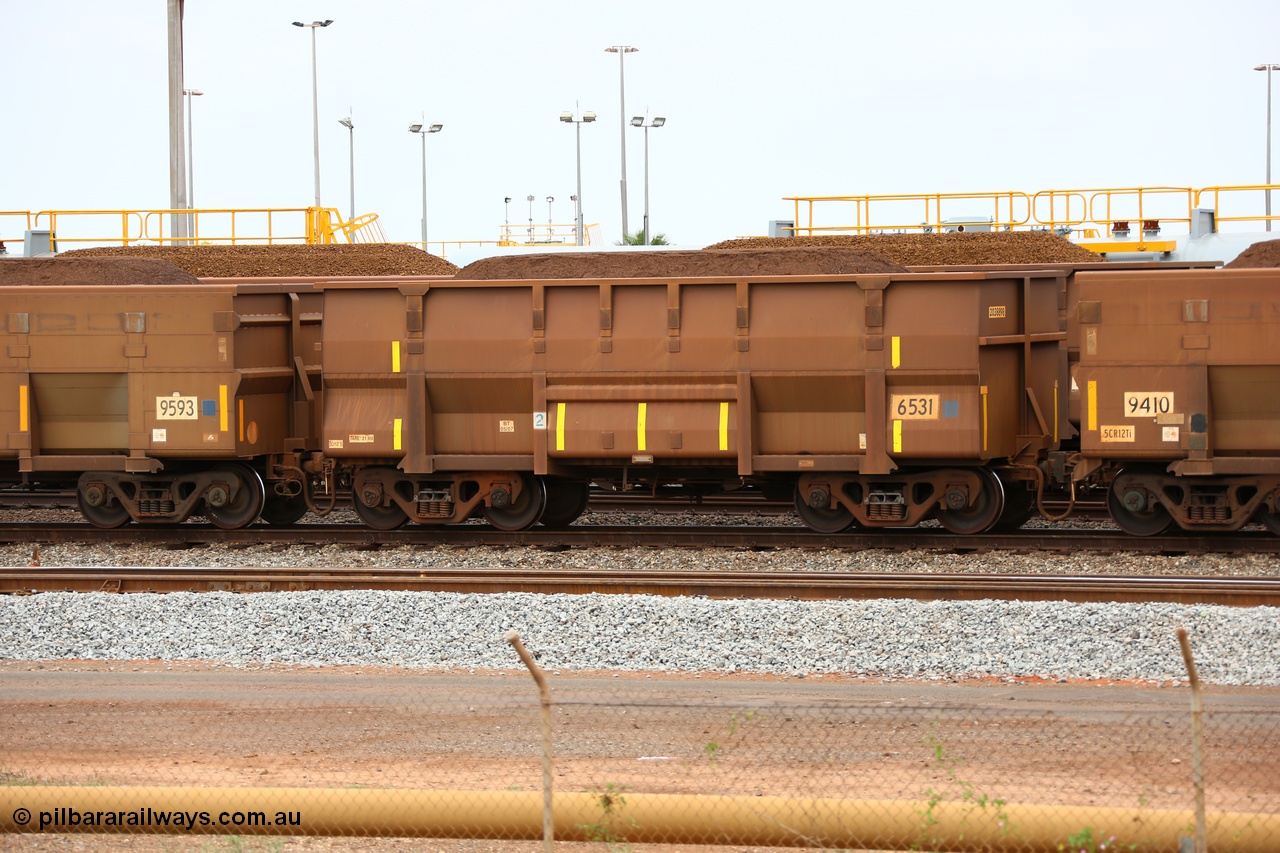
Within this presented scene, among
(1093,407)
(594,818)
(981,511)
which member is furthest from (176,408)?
(594,818)

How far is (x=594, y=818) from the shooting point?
4844 mm

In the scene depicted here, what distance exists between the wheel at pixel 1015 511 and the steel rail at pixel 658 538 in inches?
8.5

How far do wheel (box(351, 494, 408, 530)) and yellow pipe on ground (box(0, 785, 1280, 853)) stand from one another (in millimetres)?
9836

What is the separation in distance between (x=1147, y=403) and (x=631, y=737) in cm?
779

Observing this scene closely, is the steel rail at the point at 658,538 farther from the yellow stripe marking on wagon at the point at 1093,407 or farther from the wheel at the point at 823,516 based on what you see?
the yellow stripe marking on wagon at the point at 1093,407

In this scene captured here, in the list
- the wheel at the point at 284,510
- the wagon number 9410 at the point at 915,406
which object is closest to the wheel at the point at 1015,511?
the wagon number 9410 at the point at 915,406

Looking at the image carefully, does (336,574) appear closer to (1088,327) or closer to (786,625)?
(786,625)

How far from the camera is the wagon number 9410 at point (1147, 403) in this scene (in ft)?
42.8

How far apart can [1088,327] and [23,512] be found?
43.6ft

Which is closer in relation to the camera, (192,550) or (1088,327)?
(1088,327)

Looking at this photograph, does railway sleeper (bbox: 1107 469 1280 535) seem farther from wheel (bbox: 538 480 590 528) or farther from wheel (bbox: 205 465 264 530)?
wheel (bbox: 205 465 264 530)

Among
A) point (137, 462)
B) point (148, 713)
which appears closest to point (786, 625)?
point (148, 713)

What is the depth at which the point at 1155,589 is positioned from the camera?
1077 centimetres

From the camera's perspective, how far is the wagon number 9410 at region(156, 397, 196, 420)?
14688 mm
